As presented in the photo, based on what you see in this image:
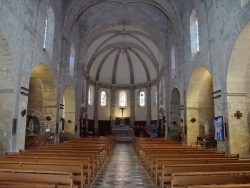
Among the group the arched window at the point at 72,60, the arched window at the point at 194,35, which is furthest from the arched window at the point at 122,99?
the arched window at the point at 194,35

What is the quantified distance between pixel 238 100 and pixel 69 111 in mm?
16680

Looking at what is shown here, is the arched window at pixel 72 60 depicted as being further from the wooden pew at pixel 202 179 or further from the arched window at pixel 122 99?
the wooden pew at pixel 202 179

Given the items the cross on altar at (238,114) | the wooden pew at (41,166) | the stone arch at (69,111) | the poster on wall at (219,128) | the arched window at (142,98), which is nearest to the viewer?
the wooden pew at (41,166)

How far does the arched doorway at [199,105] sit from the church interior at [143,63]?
0.08 m

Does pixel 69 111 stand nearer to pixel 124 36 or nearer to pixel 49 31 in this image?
pixel 49 31

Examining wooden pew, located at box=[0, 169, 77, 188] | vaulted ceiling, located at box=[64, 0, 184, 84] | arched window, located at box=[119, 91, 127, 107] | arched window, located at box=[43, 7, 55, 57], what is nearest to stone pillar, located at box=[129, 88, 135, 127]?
arched window, located at box=[119, 91, 127, 107]

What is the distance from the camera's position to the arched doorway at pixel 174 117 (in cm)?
2287

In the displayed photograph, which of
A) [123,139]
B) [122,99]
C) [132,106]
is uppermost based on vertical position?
[122,99]

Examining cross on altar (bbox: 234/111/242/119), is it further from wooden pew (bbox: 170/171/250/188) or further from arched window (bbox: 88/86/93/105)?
arched window (bbox: 88/86/93/105)

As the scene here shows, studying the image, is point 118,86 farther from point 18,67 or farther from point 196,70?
point 18,67

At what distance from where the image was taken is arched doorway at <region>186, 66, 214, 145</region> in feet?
55.7

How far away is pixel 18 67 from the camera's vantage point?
11039 mm

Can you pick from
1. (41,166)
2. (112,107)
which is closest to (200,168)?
(41,166)

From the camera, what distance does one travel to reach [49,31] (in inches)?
641
